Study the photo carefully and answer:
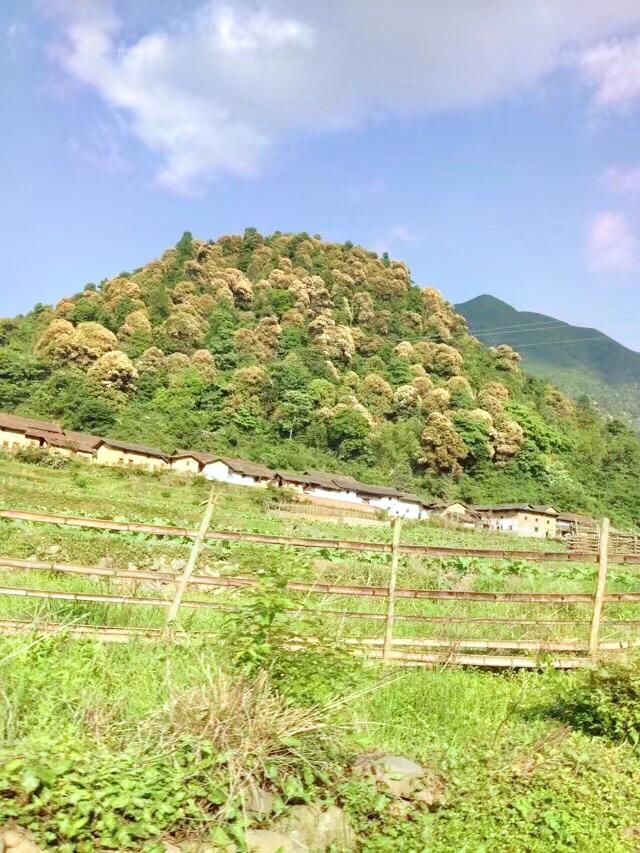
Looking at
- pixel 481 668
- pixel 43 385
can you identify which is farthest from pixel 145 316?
pixel 481 668

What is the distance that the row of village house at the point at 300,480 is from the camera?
48.8 meters

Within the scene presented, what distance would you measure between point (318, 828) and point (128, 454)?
5114cm

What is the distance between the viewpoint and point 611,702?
520 cm

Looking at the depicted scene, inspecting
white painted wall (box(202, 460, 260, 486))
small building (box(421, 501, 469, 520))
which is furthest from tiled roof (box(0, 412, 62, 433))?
small building (box(421, 501, 469, 520))

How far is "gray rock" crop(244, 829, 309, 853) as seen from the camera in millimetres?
3199

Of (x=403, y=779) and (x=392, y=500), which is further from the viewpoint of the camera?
(x=392, y=500)

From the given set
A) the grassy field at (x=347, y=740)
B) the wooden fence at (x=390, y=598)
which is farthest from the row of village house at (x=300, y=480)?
the grassy field at (x=347, y=740)

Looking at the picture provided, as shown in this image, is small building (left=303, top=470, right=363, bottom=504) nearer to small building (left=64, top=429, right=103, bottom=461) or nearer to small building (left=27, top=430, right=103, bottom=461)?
small building (left=64, top=429, right=103, bottom=461)

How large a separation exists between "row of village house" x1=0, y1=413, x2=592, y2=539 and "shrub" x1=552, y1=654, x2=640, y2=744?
4043 cm

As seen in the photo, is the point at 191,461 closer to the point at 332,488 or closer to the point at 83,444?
the point at 83,444

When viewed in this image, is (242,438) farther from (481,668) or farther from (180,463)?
(481,668)

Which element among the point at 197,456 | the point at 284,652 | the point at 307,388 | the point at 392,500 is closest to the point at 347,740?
the point at 284,652

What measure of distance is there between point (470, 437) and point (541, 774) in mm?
61978

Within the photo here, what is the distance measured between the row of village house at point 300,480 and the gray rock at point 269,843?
42684mm
